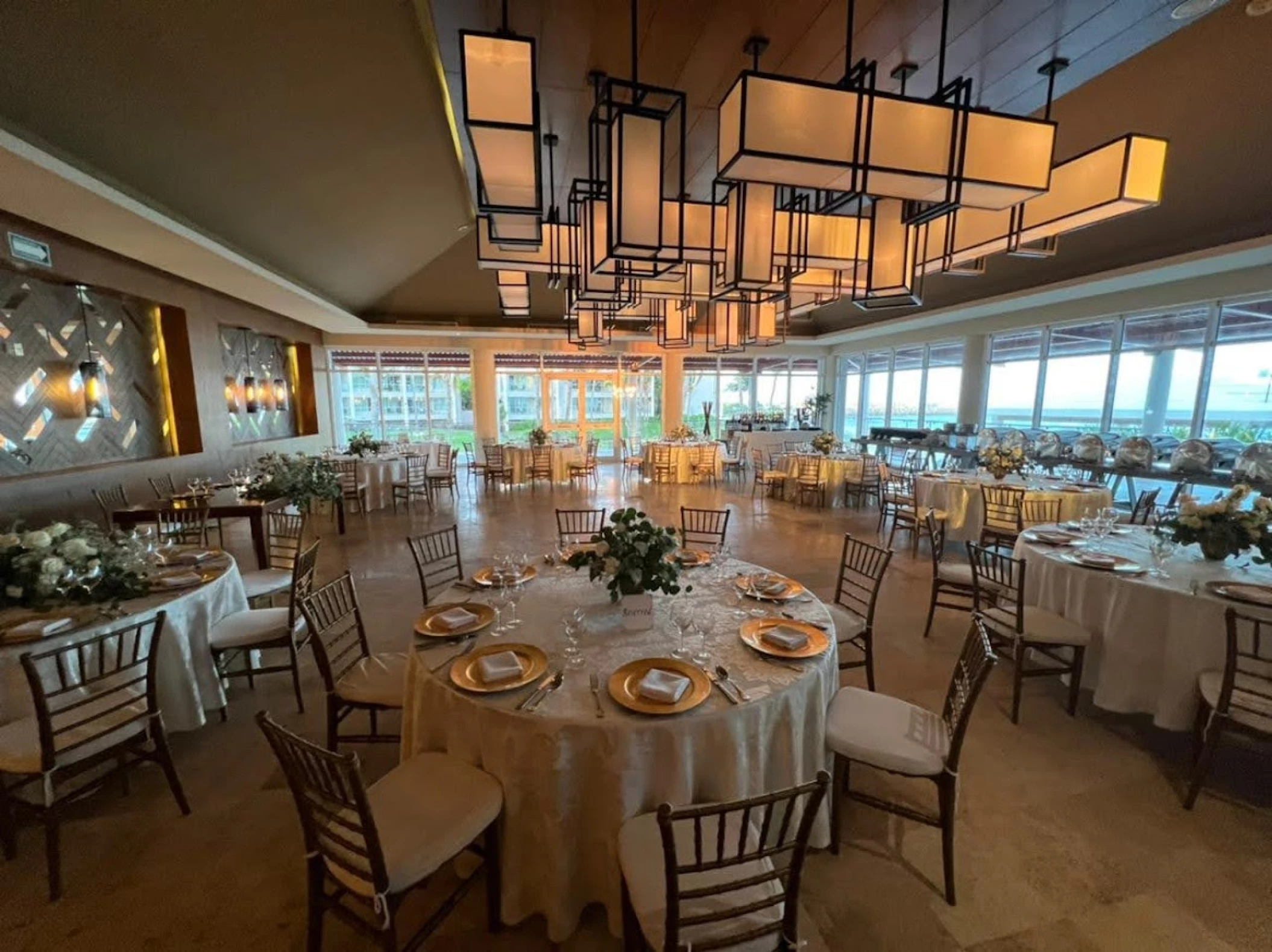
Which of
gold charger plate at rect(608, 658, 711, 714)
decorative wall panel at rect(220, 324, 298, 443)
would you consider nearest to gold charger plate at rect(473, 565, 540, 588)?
gold charger plate at rect(608, 658, 711, 714)

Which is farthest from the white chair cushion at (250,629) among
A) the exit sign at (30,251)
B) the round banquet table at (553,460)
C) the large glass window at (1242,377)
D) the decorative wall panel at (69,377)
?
the large glass window at (1242,377)

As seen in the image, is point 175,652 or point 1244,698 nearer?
point 1244,698

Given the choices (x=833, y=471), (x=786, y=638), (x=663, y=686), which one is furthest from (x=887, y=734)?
(x=833, y=471)

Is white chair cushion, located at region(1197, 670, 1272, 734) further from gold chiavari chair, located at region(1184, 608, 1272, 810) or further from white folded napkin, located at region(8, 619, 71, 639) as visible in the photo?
white folded napkin, located at region(8, 619, 71, 639)

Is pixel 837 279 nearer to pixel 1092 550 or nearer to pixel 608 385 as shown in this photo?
pixel 1092 550

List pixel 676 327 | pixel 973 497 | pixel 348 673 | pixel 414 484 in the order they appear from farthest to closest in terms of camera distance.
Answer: pixel 414 484
pixel 676 327
pixel 973 497
pixel 348 673

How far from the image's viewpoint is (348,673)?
2.49 m

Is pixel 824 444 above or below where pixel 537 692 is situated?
above

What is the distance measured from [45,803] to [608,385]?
41.3 feet

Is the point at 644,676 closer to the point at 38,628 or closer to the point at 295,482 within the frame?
the point at 38,628

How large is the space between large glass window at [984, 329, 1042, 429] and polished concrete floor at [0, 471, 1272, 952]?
25.5ft

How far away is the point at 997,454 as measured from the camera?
19.7 feet

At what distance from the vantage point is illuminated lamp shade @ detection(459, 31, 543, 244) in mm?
1846

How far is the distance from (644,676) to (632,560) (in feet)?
1.55
